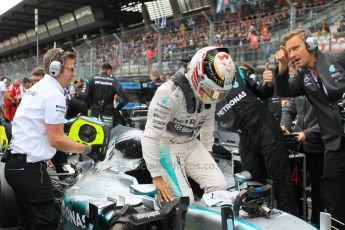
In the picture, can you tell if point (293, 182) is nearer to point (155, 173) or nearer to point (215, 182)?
point (215, 182)

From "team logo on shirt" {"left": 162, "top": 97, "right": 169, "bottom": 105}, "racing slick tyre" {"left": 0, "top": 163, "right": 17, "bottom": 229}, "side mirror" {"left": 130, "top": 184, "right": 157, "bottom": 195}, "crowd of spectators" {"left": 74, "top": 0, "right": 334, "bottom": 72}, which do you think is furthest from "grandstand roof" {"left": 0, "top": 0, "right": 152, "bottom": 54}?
"side mirror" {"left": 130, "top": 184, "right": 157, "bottom": 195}

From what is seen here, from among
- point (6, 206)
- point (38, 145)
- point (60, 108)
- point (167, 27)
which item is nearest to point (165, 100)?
point (60, 108)

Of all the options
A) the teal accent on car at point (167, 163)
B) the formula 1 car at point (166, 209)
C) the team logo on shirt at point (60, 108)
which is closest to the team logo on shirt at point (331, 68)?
the formula 1 car at point (166, 209)

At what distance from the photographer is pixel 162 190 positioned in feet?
10.2

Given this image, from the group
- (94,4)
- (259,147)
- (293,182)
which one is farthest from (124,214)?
(94,4)

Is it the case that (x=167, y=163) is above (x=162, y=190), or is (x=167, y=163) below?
above

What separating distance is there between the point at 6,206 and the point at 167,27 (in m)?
14.6

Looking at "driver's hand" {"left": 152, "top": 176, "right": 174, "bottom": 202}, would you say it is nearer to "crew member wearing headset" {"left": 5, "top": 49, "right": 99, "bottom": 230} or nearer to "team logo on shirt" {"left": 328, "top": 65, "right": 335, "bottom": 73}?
"crew member wearing headset" {"left": 5, "top": 49, "right": 99, "bottom": 230}

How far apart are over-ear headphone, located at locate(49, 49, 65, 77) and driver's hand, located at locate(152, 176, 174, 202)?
44.8 inches

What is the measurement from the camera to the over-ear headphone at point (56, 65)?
3404 mm

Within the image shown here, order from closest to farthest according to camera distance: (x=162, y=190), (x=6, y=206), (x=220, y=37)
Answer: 1. (x=162, y=190)
2. (x=6, y=206)
3. (x=220, y=37)

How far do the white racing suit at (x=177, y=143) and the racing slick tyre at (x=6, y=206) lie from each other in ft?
4.54

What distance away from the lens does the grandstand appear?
10703 millimetres

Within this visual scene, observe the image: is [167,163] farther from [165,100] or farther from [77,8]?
[77,8]
